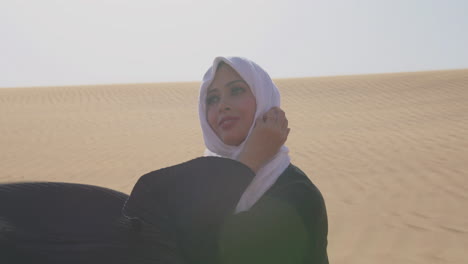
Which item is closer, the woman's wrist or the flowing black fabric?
the flowing black fabric

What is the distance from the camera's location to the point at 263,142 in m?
1.79

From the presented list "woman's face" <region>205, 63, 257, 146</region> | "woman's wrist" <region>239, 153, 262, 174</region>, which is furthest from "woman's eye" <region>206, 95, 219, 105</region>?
"woman's wrist" <region>239, 153, 262, 174</region>

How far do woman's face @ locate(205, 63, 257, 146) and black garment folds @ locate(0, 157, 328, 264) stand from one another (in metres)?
0.40

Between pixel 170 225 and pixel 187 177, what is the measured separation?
0.54ft

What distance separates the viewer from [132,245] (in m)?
1.43

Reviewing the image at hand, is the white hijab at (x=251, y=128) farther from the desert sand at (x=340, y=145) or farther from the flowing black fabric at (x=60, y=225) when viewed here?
the desert sand at (x=340, y=145)

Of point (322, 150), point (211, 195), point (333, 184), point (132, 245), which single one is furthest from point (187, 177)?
point (322, 150)

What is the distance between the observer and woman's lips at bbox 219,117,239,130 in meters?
2.00

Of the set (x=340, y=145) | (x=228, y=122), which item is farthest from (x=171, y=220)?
(x=340, y=145)

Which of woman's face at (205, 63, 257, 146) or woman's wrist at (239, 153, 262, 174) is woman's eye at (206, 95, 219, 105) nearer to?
woman's face at (205, 63, 257, 146)

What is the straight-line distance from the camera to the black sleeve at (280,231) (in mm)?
1510

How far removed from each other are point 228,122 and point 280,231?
1.96ft

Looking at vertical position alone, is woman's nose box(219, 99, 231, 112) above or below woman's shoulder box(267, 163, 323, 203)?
above

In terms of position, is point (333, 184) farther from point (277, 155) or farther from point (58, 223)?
point (58, 223)
